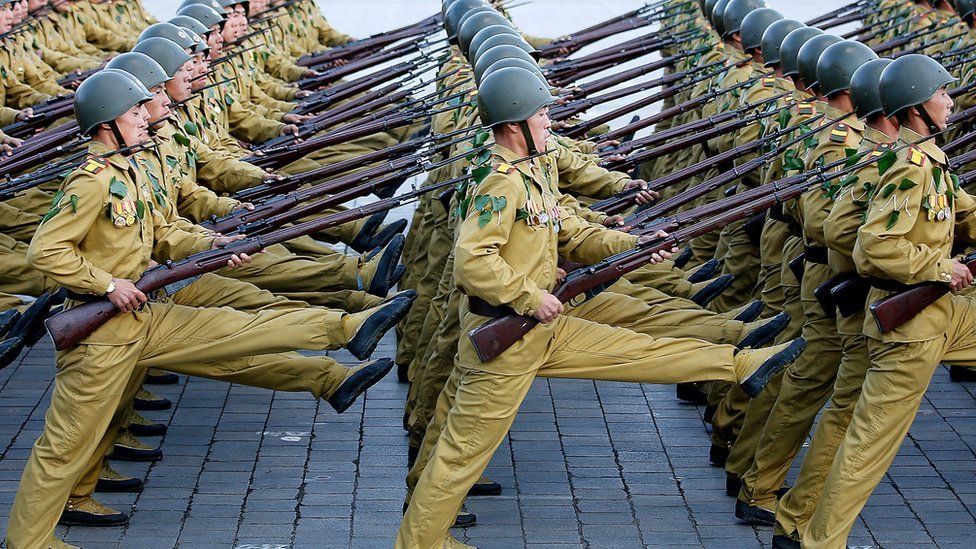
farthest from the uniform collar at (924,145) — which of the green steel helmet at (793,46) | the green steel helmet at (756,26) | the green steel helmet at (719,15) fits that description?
the green steel helmet at (719,15)

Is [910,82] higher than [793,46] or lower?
higher

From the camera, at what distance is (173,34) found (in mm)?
8453

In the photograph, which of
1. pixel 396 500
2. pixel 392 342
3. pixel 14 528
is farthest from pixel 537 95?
pixel 392 342

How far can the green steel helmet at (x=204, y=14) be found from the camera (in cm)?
995

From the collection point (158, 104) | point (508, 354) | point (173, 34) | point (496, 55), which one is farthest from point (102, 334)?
point (173, 34)

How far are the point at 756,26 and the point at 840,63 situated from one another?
2.35 meters

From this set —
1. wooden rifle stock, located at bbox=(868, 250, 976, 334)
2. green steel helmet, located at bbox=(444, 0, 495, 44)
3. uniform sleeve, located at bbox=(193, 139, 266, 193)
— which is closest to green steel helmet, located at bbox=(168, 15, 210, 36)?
uniform sleeve, located at bbox=(193, 139, 266, 193)

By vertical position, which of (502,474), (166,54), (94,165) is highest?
(94,165)

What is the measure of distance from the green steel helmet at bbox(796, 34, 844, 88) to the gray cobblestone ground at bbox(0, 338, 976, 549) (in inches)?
72.8

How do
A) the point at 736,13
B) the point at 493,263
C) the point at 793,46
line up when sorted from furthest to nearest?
the point at 736,13 < the point at 793,46 < the point at 493,263

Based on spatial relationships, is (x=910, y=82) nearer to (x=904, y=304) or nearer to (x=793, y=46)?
(x=904, y=304)

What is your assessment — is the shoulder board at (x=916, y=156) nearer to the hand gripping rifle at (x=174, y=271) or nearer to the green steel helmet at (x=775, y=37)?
the hand gripping rifle at (x=174, y=271)

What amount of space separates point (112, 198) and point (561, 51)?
23.2 feet

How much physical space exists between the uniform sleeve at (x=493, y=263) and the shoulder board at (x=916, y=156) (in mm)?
1490
